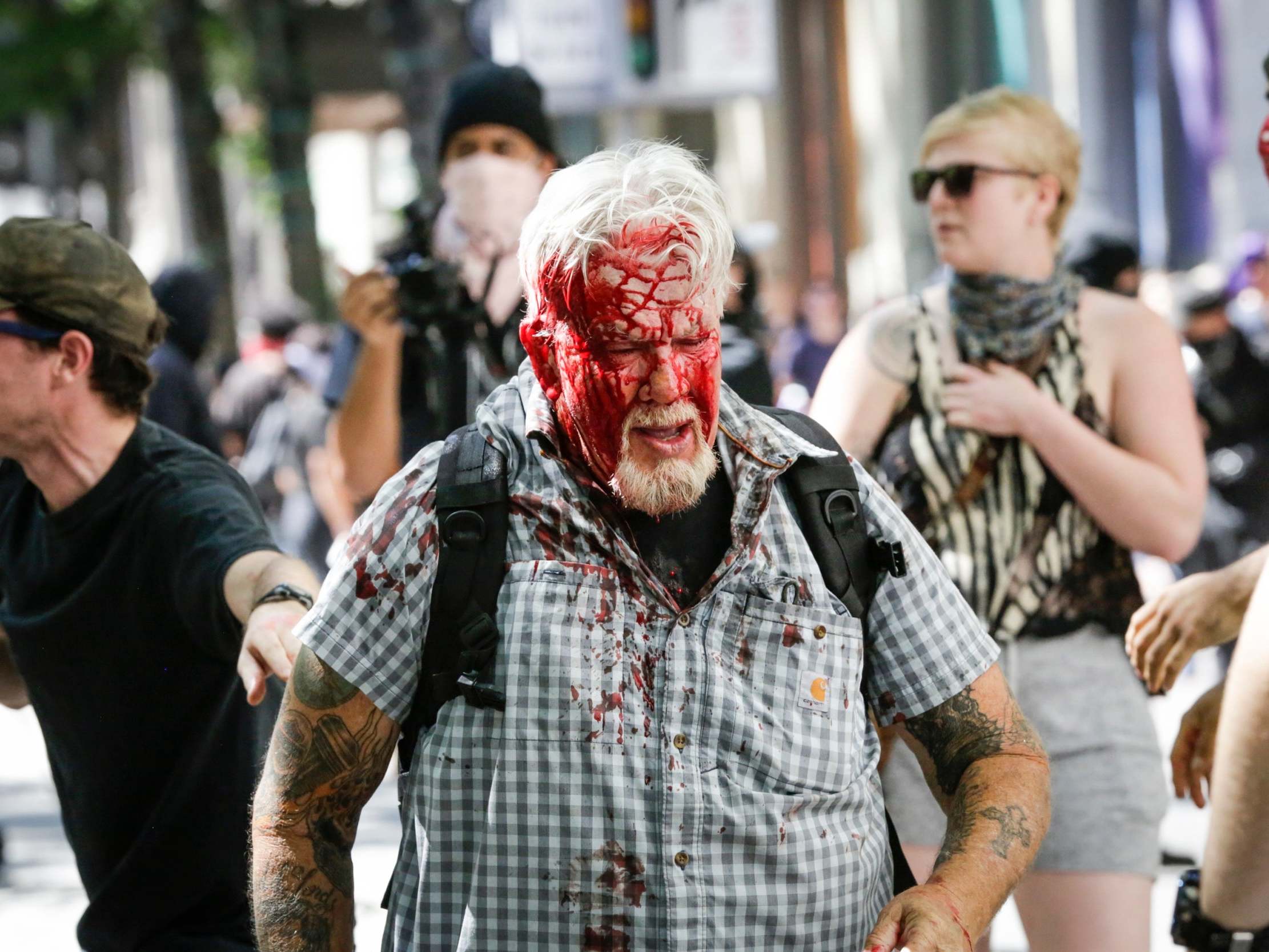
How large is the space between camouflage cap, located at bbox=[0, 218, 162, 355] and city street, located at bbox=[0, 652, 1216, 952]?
7.65 feet

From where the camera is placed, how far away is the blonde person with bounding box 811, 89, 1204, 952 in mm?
3926

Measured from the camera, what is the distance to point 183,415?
7.69 metres

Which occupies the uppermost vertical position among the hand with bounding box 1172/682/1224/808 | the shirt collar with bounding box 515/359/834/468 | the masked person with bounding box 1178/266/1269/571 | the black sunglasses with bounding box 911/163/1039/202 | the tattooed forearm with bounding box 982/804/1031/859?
the black sunglasses with bounding box 911/163/1039/202

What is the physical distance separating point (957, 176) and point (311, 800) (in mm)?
2261

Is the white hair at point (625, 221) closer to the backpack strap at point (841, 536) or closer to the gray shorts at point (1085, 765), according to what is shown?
the backpack strap at point (841, 536)

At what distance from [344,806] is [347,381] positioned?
246 centimetres

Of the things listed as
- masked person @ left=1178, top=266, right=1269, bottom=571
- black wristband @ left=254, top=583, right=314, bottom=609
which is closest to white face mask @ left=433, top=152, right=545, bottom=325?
black wristband @ left=254, top=583, right=314, bottom=609

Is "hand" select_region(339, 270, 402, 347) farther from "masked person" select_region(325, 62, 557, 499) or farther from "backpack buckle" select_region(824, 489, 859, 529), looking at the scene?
"backpack buckle" select_region(824, 489, 859, 529)

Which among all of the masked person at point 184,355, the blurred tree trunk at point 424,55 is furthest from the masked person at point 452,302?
the blurred tree trunk at point 424,55

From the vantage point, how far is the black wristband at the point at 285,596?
3148mm

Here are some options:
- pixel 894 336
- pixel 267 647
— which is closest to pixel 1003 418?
pixel 894 336

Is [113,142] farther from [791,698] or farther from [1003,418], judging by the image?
[791,698]

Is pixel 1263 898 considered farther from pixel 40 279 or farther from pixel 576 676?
pixel 40 279

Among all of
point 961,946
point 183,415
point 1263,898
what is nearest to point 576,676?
point 961,946
